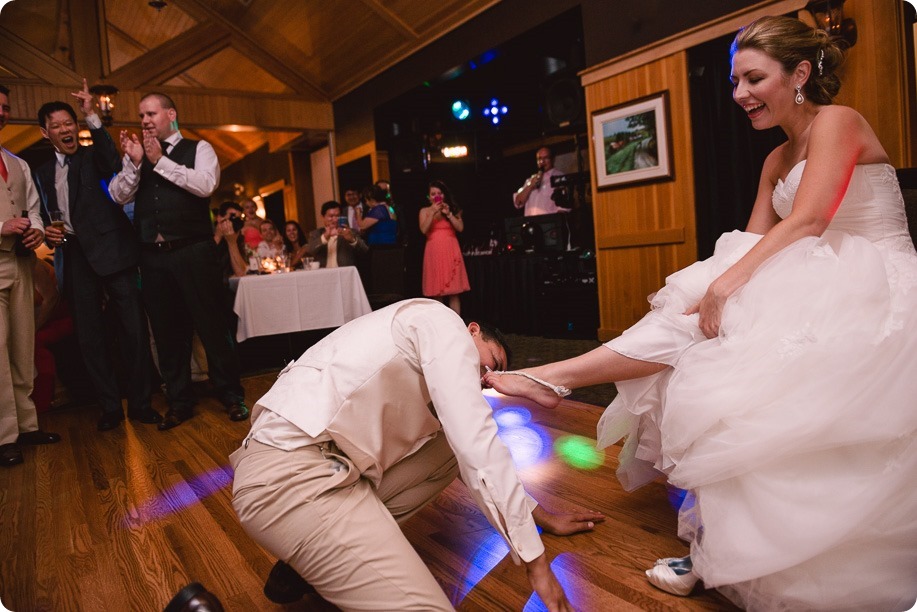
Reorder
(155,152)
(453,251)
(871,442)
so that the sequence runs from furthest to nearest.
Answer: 1. (453,251)
2. (155,152)
3. (871,442)

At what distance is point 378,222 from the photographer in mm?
6328

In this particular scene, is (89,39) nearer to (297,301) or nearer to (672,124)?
(297,301)

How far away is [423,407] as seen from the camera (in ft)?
4.66

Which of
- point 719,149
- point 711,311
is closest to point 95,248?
point 711,311

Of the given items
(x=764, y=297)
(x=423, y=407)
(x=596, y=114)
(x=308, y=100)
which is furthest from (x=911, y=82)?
(x=308, y=100)

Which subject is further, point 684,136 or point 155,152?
point 684,136

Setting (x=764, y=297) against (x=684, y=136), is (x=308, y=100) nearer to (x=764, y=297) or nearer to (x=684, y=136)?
(x=684, y=136)

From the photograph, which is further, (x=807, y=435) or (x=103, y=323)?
(x=103, y=323)

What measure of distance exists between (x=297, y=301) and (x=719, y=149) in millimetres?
3348

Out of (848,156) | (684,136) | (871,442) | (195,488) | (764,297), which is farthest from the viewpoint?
(684,136)

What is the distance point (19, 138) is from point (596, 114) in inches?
345

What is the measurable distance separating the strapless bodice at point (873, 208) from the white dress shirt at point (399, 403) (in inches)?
44.4

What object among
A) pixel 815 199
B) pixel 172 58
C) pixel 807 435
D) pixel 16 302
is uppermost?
pixel 172 58

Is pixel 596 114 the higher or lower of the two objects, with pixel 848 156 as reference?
higher
